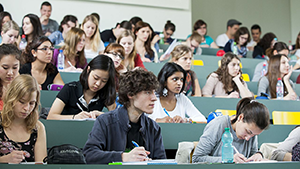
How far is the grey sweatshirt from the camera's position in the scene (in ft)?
7.28

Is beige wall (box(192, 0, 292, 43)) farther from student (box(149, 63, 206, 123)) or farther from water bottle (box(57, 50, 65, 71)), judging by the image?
student (box(149, 63, 206, 123))

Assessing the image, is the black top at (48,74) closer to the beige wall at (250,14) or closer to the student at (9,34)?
the student at (9,34)

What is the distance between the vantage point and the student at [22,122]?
2.04 meters

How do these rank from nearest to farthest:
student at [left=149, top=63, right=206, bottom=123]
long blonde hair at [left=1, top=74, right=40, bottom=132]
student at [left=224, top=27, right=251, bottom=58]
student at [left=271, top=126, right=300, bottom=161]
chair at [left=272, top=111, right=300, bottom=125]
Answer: long blonde hair at [left=1, top=74, right=40, bottom=132] → student at [left=271, top=126, right=300, bottom=161] → student at [left=149, top=63, right=206, bottom=123] → chair at [left=272, top=111, right=300, bottom=125] → student at [left=224, top=27, right=251, bottom=58]

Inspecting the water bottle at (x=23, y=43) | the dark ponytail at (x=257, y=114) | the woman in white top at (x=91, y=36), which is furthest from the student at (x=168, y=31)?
the dark ponytail at (x=257, y=114)

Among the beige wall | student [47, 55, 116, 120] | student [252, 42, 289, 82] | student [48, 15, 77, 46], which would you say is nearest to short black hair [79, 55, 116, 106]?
student [47, 55, 116, 120]

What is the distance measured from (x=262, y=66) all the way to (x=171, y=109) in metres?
2.58

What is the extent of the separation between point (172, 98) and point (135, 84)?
1258mm

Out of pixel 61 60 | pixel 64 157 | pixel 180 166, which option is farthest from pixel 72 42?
pixel 180 166

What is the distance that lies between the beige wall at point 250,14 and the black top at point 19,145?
7.31 m

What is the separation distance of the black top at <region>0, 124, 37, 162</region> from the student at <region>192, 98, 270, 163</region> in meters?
0.94

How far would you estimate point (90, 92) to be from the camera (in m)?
2.88

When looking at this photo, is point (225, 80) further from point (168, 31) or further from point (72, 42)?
point (168, 31)

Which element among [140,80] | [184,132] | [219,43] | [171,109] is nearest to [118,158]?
[140,80]
